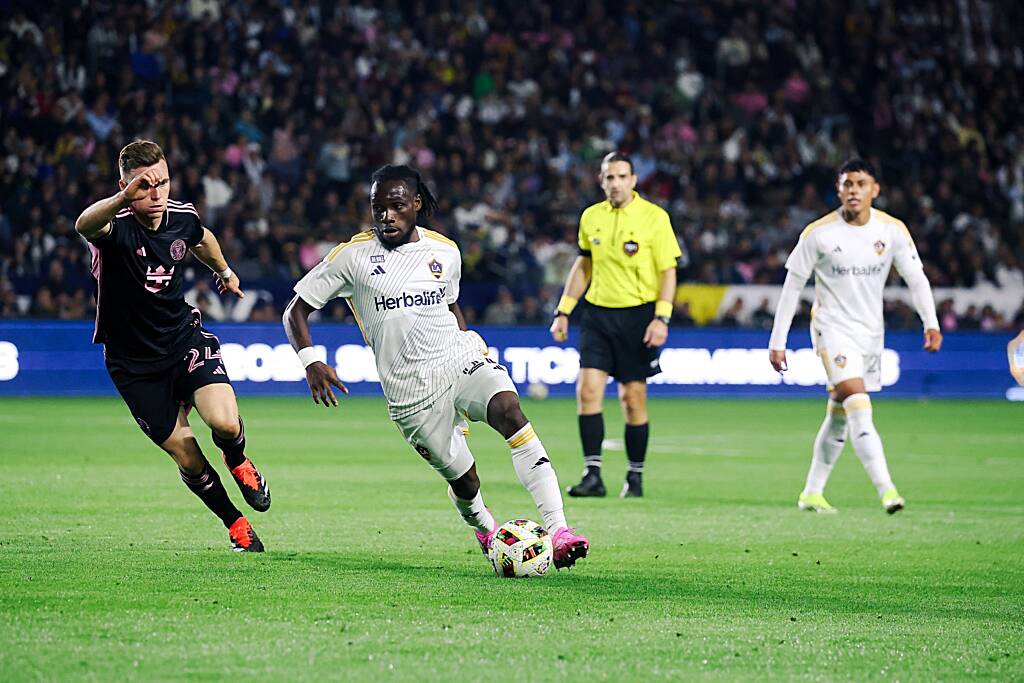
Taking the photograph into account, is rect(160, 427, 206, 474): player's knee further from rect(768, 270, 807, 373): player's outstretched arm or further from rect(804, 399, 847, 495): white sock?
rect(804, 399, 847, 495): white sock

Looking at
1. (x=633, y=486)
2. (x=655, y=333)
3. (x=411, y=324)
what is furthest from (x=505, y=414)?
(x=633, y=486)

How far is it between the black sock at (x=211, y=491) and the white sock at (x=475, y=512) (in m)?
1.18

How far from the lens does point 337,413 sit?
20.3 m

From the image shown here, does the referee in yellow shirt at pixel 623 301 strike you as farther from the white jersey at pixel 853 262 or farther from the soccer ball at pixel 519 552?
the soccer ball at pixel 519 552

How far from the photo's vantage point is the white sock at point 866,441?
10.5 m

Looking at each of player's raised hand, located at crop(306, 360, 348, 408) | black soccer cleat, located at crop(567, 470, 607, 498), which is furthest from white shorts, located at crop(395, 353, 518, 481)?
black soccer cleat, located at crop(567, 470, 607, 498)

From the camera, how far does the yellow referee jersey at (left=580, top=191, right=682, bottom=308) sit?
39.0 ft

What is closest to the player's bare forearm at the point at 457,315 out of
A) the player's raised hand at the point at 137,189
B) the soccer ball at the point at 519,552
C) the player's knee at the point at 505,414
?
the player's knee at the point at 505,414

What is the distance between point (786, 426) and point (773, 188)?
10837 mm

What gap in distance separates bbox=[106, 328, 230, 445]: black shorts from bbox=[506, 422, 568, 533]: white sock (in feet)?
5.54

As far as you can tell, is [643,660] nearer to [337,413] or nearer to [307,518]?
[307,518]

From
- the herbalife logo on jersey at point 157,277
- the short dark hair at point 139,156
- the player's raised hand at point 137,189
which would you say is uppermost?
the short dark hair at point 139,156

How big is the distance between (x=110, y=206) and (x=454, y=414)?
6.28 feet

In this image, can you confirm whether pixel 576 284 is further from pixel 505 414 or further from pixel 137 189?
pixel 137 189
